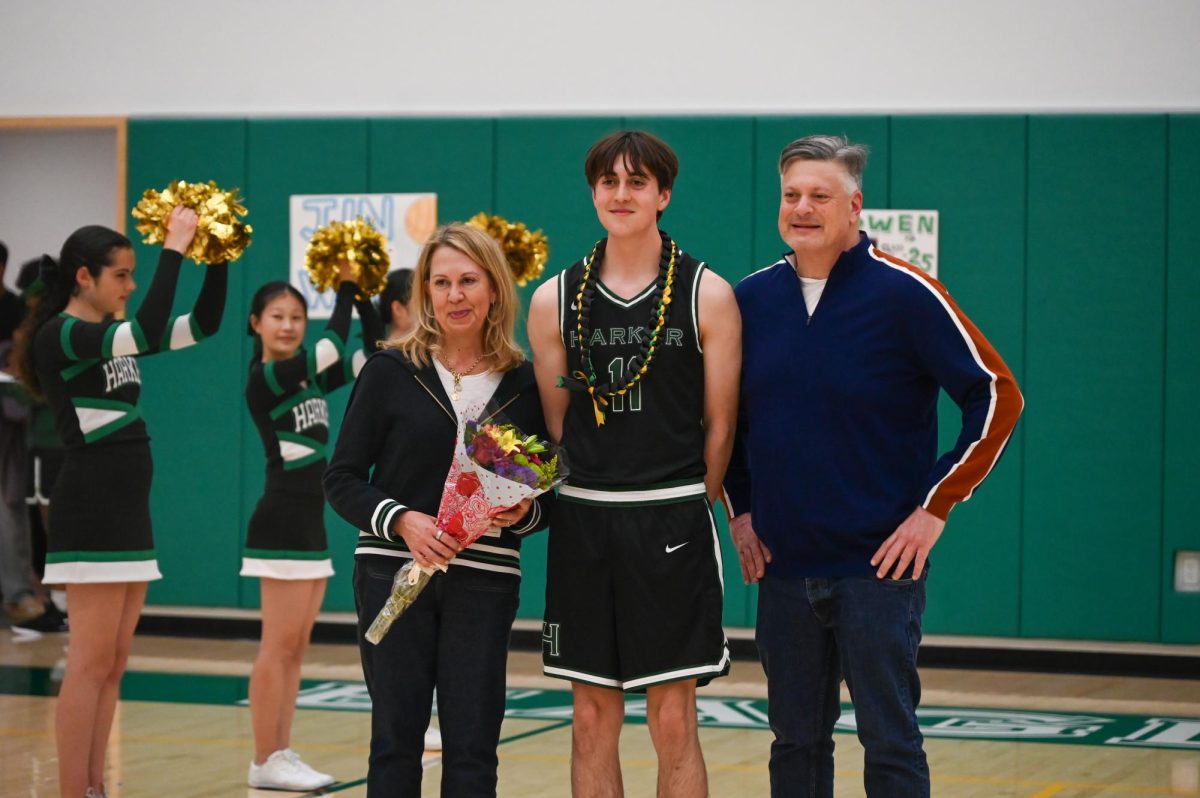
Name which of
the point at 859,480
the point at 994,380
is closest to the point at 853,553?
the point at 859,480

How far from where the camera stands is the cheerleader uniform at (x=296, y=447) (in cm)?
554

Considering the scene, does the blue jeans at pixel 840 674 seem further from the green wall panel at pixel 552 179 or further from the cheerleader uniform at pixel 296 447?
the green wall panel at pixel 552 179

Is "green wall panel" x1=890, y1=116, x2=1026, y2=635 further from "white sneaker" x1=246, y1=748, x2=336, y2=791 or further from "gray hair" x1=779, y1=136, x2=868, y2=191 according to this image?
"gray hair" x1=779, y1=136, x2=868, y2=191

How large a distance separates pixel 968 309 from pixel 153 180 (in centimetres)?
525

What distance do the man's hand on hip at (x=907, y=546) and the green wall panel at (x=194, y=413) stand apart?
22.3 ft

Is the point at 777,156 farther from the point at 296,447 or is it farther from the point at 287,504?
the point at 287,504

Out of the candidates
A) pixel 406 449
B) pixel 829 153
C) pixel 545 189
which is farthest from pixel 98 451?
pixel 545 189

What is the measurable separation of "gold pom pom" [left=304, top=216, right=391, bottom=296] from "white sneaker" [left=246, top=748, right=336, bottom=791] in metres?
1.70

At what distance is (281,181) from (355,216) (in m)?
0.60

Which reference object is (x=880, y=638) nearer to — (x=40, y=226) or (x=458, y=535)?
(x=458, y=535)

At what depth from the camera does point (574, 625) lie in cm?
369

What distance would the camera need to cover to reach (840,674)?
3697 mm

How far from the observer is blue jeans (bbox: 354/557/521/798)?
363cm

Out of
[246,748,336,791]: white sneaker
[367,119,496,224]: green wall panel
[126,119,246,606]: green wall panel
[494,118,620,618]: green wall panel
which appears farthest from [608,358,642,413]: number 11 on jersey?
[126,119,246,606]: green wall panel
